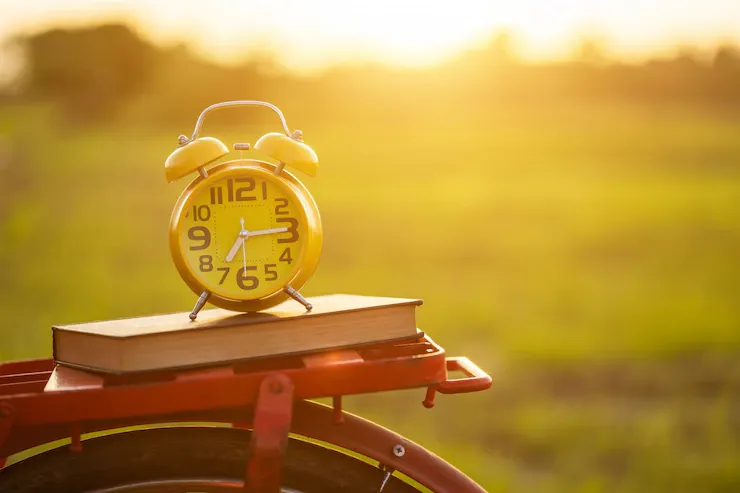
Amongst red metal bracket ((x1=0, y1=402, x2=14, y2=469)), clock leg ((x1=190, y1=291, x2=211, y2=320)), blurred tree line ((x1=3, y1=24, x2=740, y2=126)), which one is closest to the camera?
red metal bracket ((x1=0, y1=402, x2=14, y2=469))

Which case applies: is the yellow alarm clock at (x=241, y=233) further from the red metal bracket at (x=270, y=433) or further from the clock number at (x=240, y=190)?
the red metal bracket at (x=270, y=433)

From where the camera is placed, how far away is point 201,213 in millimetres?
1144

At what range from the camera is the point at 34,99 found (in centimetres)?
1520

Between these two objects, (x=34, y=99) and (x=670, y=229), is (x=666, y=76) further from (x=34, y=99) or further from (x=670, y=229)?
(x=34, y=99)

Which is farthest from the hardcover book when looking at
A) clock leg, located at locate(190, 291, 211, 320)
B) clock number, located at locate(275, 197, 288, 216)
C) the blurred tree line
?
the blurred tree line

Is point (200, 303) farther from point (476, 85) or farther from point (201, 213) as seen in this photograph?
point (476, 85)

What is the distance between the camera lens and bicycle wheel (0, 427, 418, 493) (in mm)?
996

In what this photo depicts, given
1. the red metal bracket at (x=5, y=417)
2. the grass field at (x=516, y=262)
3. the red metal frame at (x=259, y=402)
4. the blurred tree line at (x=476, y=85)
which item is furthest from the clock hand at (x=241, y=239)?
the blurred tree line at (x=476, y=85)

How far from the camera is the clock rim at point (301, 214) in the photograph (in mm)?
1130

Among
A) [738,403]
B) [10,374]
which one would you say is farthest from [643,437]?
[10,374]

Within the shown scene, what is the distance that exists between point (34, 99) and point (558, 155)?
7842 mm

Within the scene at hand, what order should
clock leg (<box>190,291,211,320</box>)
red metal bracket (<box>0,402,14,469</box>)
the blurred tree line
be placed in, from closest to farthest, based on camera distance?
red metal bracket (<box>0,402,14,469</box>) < clock leg (<box>190,291,211,320</box>) < the blurred tree line

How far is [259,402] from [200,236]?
24 cm

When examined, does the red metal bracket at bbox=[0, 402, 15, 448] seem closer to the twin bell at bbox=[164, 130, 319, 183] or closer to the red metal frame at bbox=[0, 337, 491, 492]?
the red metal frame at bbox=[0, 337, 491, 492]
